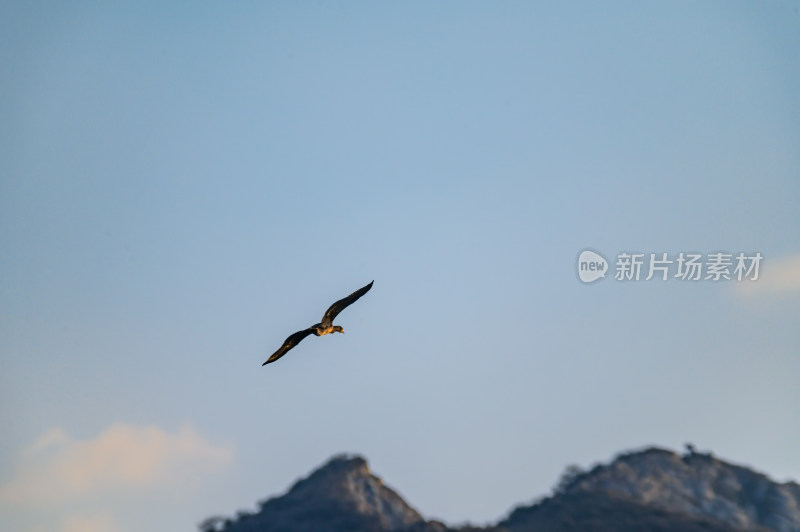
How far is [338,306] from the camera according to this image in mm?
31875

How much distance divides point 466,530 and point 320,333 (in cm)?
3112

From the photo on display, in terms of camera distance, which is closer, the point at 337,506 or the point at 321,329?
the point at 321,329

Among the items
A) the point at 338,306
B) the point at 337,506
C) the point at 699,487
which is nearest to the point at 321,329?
the point at 338,306

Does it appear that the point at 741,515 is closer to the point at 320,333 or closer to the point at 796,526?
the point at 796,526

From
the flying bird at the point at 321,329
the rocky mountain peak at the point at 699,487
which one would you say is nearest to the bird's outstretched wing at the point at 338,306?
the flying bird at the point at 321,329

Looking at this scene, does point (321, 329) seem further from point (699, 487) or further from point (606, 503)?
point (699, 487)

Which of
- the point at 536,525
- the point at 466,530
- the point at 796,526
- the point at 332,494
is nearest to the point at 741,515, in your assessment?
the point at 796,526

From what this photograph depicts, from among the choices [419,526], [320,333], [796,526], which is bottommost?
[796,526]

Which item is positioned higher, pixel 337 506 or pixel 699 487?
pixel 337 506

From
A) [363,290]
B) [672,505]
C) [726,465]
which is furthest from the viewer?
[726,465]

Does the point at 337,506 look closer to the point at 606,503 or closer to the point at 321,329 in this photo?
the point at 606,503

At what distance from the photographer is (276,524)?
2409 inches

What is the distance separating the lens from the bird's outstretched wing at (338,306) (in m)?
31.2

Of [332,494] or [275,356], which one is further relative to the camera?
[332,494]
